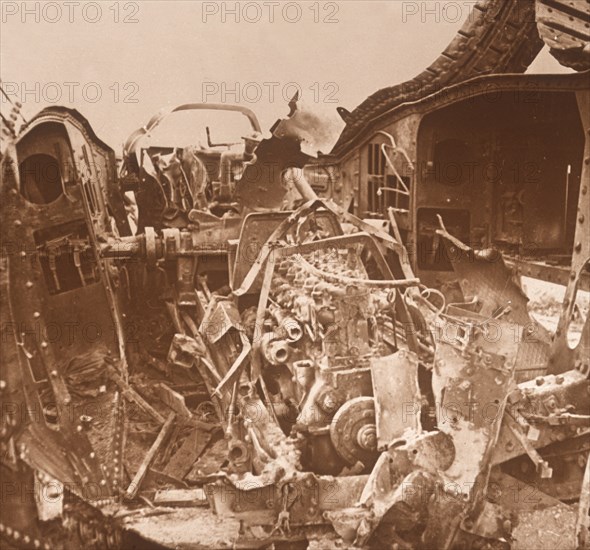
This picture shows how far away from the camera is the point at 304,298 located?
3398 millimetres

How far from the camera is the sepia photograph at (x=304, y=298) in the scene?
278cm

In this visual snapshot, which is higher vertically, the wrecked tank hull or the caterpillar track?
the caterpillar track

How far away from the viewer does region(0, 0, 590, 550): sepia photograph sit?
2.78 meters

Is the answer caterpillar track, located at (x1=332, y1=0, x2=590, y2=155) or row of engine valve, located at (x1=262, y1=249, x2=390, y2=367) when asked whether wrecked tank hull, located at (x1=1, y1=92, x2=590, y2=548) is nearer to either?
row of engine valve, located at (x1=262, y1=249, x2=390, y2=367)

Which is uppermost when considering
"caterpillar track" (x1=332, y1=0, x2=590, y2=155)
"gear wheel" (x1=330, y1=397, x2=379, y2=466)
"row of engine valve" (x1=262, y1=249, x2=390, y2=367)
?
"caterpillar track" (x1=332, y1=0, x2=590, y2=155)

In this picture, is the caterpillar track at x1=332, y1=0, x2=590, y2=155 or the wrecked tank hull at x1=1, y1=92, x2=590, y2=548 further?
the caterpillar track at x1=332, y1=0, x2=590, y2=155

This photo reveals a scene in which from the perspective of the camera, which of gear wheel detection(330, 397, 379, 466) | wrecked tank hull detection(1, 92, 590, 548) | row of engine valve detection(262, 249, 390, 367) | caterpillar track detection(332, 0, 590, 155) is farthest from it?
caterpillar track detection(332, 0, 590, 155)

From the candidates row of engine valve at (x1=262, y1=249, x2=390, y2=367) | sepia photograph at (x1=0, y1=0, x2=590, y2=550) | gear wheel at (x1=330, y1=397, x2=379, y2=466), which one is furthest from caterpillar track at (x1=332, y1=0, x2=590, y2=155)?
gear wheel at (x1=330, y1=397, x2=379, y2=466)

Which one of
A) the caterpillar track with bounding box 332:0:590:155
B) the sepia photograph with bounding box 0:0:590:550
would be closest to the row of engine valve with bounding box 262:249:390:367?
the sepia photograph with bounding box 0:0:590:550

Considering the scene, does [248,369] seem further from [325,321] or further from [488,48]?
[488,48]

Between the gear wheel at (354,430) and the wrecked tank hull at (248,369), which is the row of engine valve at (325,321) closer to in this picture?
the wrecked tank hull at (248,369)

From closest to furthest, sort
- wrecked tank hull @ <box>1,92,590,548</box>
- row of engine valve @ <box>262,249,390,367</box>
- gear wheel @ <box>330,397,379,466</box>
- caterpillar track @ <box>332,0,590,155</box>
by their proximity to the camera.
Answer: wrecked tank hull @ <box>1,92,590,548</box> < gear wheel @ <box>330,397,379,466</box> < row of engine valve @ <box>262,249,390,367</box> < caterpillar track @ <box>332,0,590,155</box>

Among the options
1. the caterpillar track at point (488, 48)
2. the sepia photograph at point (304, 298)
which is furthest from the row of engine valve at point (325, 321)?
the caterpillar track at point (488, 48)

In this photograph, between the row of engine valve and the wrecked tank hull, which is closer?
the wrecked tank hull
